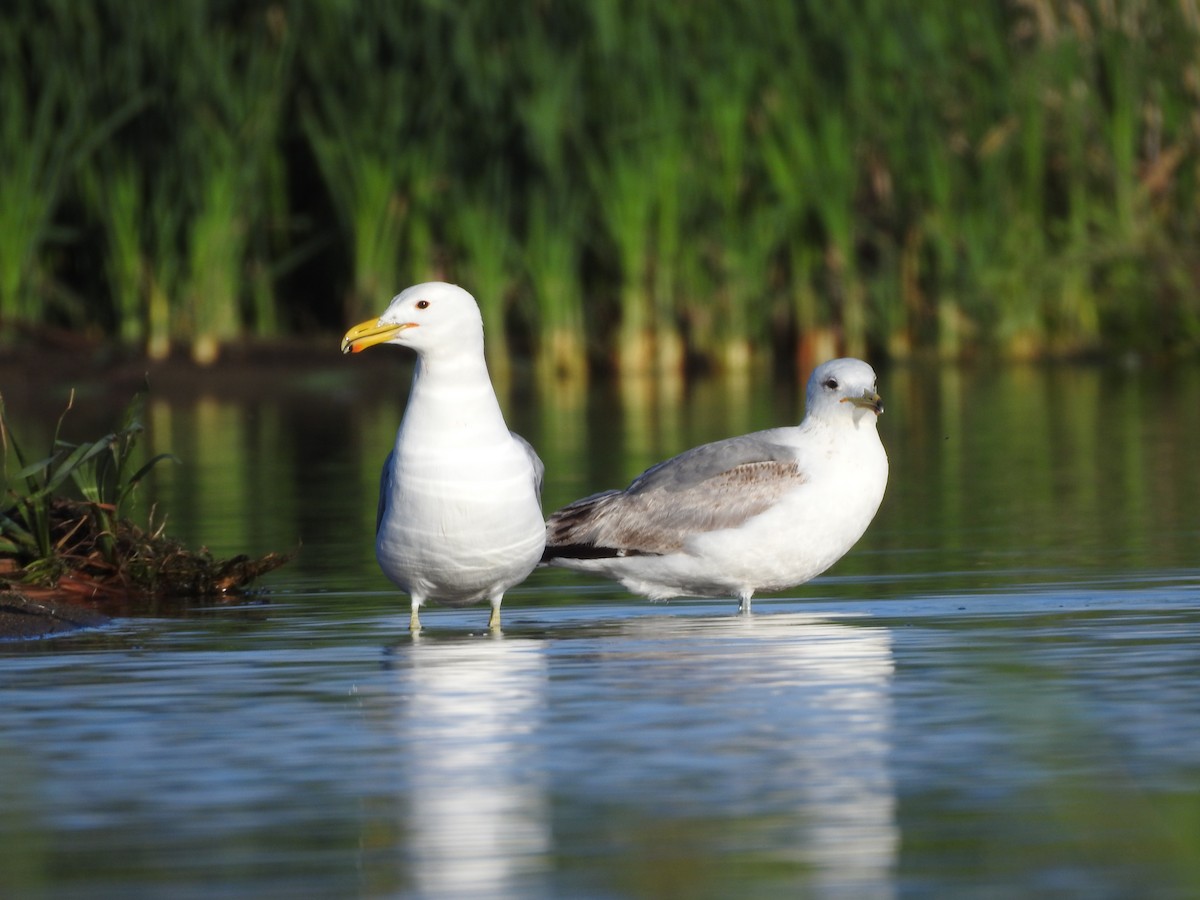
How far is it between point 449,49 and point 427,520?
13.3 metres

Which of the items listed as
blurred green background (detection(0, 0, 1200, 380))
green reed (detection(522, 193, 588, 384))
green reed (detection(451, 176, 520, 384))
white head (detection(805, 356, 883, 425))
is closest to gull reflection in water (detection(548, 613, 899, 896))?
white head (detection(805, 356, 883, 425))

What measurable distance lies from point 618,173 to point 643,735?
1543 centimetres

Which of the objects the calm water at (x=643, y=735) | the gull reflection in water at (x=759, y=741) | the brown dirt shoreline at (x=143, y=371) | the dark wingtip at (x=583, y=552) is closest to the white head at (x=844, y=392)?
the calm water at (x=643, y=735)

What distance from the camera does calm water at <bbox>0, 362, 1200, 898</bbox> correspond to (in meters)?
4.36

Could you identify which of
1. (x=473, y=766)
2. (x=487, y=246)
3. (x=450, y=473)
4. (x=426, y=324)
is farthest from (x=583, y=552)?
(x=487, y=246)

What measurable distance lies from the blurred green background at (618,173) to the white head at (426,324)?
12.4 metres

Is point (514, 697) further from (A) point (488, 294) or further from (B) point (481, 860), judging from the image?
(A) point (488, 294)

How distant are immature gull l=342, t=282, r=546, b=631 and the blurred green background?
40.9 ft

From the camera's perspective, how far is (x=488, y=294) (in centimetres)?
2084

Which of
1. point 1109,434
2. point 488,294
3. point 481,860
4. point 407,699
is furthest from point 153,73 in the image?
point 481,860

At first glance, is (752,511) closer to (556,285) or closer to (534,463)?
(534,463)

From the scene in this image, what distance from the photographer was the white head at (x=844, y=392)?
321 inches

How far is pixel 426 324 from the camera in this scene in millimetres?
7441

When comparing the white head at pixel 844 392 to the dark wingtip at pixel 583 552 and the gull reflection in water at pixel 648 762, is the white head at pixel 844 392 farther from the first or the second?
the gull reflection in water at pixel 648 762
